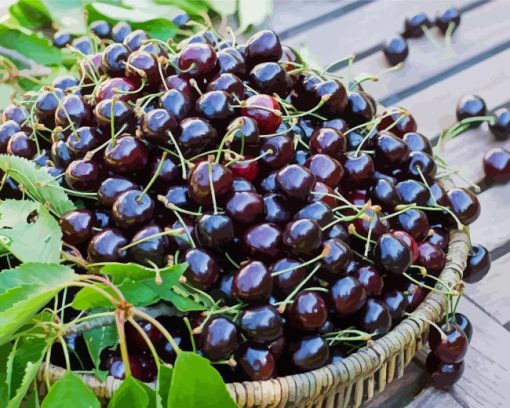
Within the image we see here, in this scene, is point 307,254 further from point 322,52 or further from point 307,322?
point 322,52

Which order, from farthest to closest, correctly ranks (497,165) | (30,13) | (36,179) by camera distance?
(30,13) < (497,165) < (36,179)

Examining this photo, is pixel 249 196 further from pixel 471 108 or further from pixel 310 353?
pixel 471 108

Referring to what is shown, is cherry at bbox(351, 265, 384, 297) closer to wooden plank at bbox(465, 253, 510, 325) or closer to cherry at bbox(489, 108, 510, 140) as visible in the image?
wooden plank at bbox(465, 253, 510, 325)

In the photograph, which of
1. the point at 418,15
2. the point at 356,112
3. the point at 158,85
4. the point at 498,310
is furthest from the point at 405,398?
the point at 418,15

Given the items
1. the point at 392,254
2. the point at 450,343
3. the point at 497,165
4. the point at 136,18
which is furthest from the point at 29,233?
the point at 497,165

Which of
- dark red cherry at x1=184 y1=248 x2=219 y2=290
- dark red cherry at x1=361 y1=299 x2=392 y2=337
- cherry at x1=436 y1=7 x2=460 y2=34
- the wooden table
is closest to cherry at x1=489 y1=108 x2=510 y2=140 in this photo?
the wooden table

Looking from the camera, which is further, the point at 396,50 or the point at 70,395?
the point at 396,50

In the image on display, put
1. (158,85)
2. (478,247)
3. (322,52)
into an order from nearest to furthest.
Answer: (158,85) → (478,247) → (322,52)
